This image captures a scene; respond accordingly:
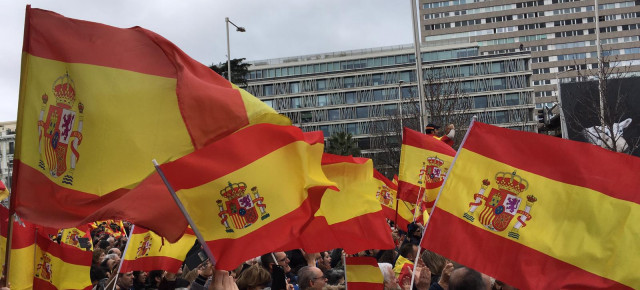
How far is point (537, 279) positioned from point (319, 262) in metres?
6.45

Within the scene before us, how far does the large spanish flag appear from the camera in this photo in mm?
→ 5047

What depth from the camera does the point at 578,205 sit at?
5.54 meters

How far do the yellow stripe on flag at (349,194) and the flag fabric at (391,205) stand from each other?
3.16m

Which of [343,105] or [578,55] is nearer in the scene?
[343,105]

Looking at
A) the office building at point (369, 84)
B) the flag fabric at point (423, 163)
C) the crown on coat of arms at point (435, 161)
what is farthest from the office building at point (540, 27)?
the crown on coat of arms at point (435, 161)

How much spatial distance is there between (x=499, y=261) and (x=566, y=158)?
89 cm

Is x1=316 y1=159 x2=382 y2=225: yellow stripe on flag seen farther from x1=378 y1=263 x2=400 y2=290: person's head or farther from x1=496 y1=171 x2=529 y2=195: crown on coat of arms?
x1=496 y1=171 x2=529 y2=195: crown on coat of arms

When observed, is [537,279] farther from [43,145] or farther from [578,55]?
[578,55]

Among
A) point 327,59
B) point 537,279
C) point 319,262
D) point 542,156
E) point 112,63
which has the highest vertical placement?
point 327,59

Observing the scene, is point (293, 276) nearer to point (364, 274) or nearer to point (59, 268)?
point (59, 268)

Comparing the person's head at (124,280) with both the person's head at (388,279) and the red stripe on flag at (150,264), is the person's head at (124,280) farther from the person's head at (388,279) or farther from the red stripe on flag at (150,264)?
the person's head at (388,279)

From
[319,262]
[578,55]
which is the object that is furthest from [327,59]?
[319,262]

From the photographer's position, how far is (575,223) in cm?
553

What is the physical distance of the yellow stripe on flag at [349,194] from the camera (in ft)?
31.8
